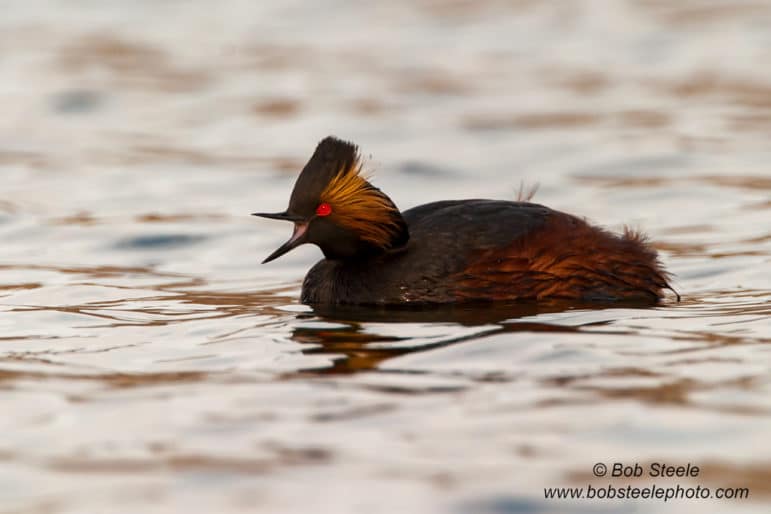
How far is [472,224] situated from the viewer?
8.80 meters

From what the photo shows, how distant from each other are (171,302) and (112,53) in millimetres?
11938

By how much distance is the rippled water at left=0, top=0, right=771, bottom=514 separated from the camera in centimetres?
564

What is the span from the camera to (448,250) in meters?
8.73

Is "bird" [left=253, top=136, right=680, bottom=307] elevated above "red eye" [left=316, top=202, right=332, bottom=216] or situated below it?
below

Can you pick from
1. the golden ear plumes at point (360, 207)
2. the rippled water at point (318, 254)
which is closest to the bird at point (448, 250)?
the golden ear plumes at point (360, 207)

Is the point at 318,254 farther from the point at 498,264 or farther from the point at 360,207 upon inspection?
the point at 498,264

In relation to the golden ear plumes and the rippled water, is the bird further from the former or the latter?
the rippled water

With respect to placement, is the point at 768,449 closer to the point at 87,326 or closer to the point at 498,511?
the point at 498,511

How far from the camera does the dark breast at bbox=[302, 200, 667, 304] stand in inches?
343

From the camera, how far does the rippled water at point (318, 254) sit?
18.5 ft

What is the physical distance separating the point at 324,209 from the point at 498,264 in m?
1.04

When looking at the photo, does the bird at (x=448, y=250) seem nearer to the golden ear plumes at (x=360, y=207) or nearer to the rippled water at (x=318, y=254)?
the golden ear plumes at (x=360, y=207)

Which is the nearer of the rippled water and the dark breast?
the rippled water

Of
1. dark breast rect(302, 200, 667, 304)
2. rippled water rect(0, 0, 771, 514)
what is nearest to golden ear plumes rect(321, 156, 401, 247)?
dark breast rect(302, 200, 667, 304)
